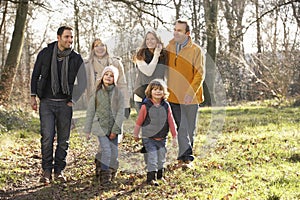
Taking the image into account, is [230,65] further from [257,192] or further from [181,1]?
[257,192]

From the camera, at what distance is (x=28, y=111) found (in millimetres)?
15812

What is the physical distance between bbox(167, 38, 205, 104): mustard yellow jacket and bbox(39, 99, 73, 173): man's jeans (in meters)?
1.62

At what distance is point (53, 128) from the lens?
20.8ft

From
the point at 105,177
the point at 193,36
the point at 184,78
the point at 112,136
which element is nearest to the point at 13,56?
the point at 193,36

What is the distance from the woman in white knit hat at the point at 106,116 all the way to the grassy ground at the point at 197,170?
348mm

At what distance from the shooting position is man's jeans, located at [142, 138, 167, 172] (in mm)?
5996

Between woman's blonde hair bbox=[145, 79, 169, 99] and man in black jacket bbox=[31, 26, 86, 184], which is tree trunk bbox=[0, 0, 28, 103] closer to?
man in black jacket bbox=[31, 26, 86, 184]

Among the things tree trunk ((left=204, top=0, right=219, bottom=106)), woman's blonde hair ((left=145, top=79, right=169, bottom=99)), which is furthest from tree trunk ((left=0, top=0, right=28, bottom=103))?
woman's blonde hair ((left=145, top=79, right=169, bottom=99))

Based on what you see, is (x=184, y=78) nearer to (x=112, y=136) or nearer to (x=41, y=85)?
→ (x=112, y=136)

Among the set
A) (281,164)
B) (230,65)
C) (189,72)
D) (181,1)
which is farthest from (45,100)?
(230,65)

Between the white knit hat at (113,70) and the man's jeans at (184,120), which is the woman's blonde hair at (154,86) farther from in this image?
the man's jeans at (184,120)

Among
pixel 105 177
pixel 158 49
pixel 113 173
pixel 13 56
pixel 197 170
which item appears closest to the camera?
pixel 105 177

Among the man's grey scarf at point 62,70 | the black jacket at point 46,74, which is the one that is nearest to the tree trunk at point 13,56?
the black jacket at point 46,74

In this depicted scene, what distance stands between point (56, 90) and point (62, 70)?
0.29m
